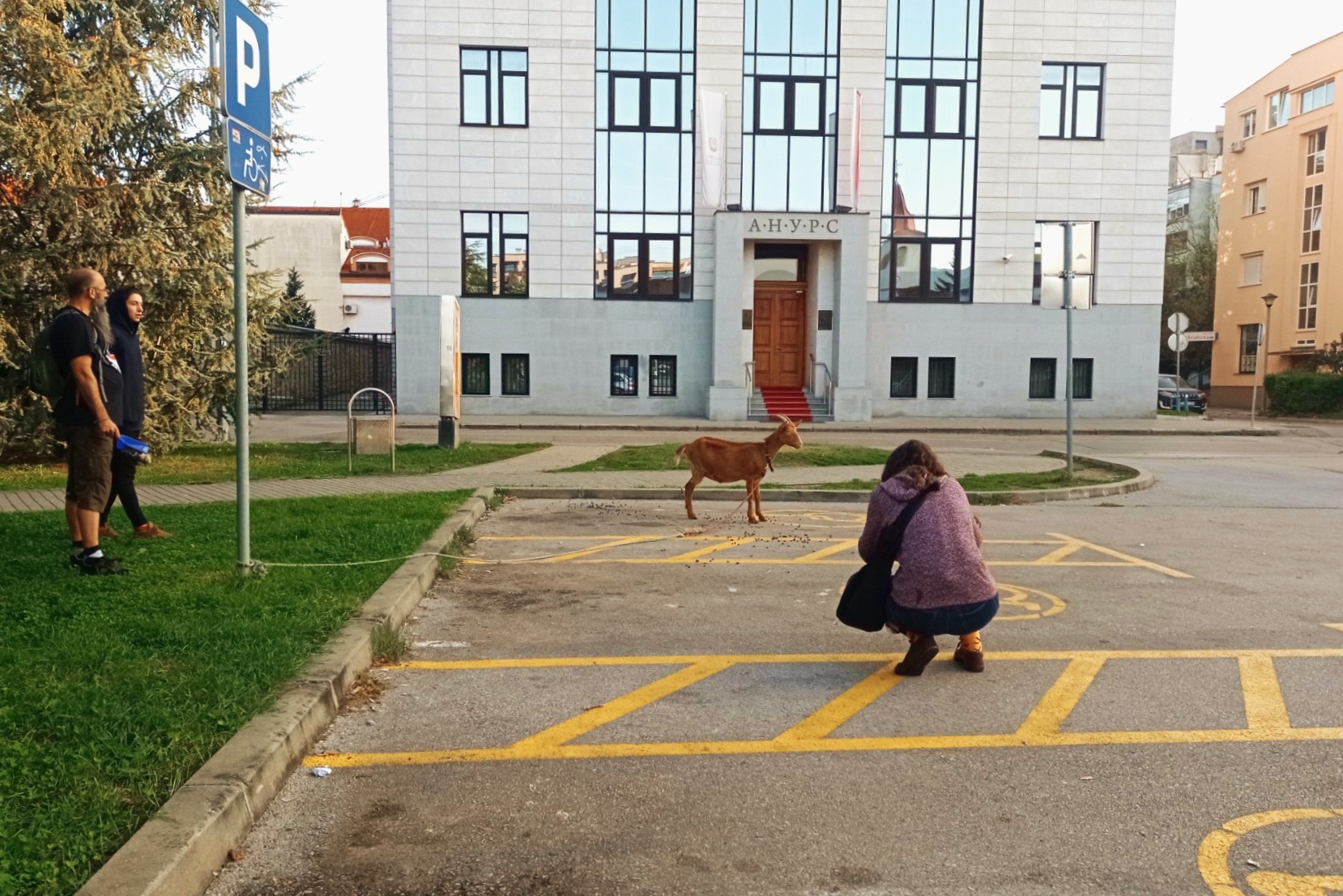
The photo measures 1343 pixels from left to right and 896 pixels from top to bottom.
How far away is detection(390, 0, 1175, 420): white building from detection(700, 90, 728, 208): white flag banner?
0.11m

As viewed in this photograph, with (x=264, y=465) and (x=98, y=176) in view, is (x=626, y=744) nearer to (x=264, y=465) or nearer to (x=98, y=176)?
(x=264, y=465)

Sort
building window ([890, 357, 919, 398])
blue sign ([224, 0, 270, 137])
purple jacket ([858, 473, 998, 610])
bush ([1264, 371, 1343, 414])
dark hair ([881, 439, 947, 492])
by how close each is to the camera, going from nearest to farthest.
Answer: purple jacket ([858, 473, 998, 610]), dark hair ([881, 439, 947, 492]), blue sign ([224, 0, 270, 137]), building window ([890, 357, 919, 398]), bush ([1264, 371, 1343, 414])

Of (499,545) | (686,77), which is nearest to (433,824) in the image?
(499,545)

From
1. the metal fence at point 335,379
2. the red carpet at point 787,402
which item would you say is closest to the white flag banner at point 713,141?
the red carpet at point 787,402

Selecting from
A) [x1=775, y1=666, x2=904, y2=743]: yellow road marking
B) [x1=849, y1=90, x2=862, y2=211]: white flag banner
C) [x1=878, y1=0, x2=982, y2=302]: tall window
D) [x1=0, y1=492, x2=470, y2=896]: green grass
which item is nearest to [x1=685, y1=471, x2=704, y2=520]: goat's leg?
[x1=0, y1=492, x2=470, y2=896]: green grass

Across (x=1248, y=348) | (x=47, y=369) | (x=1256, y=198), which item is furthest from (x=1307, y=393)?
(x=47, y=369)

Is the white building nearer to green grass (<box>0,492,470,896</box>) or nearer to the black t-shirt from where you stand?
green grass (<box>0,492,470,896</box>)

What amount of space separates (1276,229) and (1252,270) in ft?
8.98

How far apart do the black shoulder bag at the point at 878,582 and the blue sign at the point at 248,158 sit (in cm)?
421

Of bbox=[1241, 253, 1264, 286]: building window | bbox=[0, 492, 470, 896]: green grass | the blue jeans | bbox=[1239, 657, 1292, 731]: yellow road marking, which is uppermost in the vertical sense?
bbox=[1241, 253, 1264, 286]: building window

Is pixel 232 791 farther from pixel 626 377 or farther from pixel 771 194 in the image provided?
pixel 771 194

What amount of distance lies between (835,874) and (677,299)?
28.0 metres

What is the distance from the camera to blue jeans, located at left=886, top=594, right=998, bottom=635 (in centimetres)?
500

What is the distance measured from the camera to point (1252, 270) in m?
51.2
